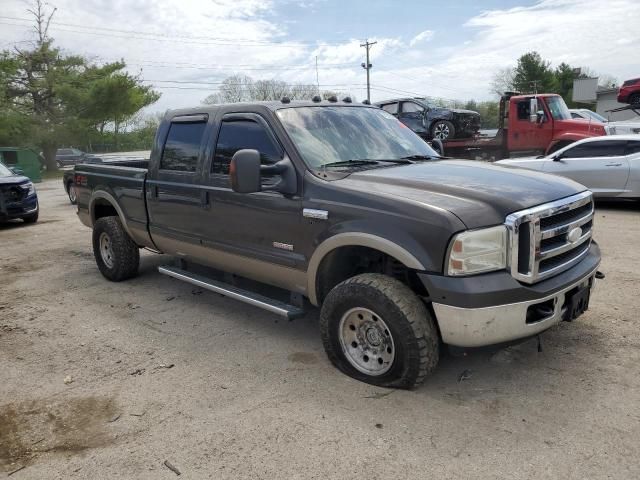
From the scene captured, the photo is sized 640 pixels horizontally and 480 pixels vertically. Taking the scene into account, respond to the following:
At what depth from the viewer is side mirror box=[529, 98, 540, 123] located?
14070 millimetres

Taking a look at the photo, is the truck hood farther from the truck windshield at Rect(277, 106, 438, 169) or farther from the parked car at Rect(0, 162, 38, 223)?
the parked car at Rect(0, 162, 38, 223)

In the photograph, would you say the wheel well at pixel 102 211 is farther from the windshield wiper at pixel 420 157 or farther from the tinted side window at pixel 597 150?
the tinted side window at pixel 597 150

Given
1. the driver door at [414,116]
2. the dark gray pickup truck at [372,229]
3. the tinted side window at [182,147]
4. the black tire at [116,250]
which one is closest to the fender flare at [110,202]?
the black tire at [116,250]

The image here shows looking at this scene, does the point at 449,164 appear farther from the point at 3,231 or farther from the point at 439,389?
the point at 3,231

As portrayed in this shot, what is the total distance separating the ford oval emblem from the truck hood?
0.79ft

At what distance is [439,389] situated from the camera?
11.1 ft

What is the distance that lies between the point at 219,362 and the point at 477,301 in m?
2.00

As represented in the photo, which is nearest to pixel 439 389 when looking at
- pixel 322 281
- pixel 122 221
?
pixel 322 281

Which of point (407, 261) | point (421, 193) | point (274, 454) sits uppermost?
point (421, 193)

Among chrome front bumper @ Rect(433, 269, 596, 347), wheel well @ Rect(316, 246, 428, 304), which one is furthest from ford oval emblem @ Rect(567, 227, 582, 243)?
wheel well @ Rect(316, 246, 428, 304)

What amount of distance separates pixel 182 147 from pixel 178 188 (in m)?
0.40

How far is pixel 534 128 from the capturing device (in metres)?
14.3

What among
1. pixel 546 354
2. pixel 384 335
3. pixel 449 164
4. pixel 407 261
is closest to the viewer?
pixel 407 261

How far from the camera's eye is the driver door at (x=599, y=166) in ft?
31.6
